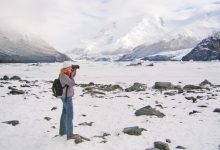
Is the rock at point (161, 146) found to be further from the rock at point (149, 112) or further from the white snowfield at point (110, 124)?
the rock at point (149, 112)

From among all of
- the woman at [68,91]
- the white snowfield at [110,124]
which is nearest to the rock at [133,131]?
the white snowfield at [110,124]

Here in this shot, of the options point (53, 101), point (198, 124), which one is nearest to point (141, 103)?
point (53, 101)

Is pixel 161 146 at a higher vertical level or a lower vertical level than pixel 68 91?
lower

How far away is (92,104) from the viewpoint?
88.1ft

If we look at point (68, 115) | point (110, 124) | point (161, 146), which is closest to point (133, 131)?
point (161, 146)

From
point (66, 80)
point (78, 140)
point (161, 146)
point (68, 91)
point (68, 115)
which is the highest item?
point (66, 80)

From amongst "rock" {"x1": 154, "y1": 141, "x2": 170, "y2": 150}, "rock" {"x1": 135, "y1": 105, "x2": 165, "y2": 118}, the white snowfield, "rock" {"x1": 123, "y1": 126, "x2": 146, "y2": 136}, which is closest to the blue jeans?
the white snowfield

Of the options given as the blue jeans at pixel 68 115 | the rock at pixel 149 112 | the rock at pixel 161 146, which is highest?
the blue jeans at pixel 68 115

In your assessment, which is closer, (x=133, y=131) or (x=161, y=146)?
(x=161, y=146)

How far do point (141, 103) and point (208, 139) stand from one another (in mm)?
11651

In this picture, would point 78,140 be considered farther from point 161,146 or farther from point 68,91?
point 161,146

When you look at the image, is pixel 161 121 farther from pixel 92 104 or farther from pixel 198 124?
pixel 92 104

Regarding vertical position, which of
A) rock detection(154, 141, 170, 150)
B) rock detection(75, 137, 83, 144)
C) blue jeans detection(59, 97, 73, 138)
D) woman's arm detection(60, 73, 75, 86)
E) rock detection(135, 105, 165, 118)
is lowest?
rock detection(154, 141, 170, 150)

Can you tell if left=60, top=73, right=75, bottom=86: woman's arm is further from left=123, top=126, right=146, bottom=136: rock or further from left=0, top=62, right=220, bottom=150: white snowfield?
left=123, top=126, right=146, bottom=136: rock
